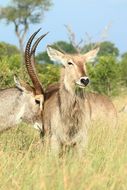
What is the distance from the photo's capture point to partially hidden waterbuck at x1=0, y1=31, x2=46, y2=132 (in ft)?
26.4

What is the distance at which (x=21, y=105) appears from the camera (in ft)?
26.7

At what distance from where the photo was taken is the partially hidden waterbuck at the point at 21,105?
8.05m

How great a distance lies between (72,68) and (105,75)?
39.8 feet

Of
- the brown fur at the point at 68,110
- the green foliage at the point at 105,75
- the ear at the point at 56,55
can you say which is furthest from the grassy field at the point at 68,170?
the green foliage at the point at 105,75

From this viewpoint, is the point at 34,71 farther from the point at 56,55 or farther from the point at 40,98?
the point at 56,55

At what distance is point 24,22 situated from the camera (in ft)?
159

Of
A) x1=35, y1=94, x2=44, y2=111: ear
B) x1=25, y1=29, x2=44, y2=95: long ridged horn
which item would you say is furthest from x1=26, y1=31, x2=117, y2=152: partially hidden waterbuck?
x1=25, y1=29, x2=44, y2=95: long ridged horn

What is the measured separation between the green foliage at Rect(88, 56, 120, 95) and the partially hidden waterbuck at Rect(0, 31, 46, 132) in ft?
36.2

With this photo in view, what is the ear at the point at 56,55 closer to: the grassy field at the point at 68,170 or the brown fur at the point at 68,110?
the brown fur at the point at 68,110

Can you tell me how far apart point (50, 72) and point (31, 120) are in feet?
29.7

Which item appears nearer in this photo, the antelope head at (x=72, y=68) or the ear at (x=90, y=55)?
the antelope head at (x=72, y=68)

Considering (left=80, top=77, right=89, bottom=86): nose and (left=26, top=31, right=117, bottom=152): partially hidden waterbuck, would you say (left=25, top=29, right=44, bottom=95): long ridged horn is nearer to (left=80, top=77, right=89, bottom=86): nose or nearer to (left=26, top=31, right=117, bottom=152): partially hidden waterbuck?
(left=26, top=31, right=117, bottom=152): partially hidden waterbuck

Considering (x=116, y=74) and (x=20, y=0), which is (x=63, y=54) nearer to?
(x=116, y=74)

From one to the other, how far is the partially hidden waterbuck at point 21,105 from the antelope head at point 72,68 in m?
0.68
